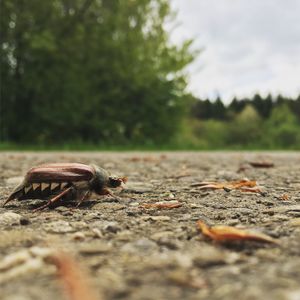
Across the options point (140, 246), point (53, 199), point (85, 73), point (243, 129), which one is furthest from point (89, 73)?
point (243, 129)

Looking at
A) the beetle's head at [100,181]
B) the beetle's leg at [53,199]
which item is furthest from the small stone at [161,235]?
the beetle's head at [100,181]

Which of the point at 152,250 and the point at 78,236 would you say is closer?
the point at 152,250

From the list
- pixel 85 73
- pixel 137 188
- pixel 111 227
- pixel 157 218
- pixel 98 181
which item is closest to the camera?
pixel 111 227

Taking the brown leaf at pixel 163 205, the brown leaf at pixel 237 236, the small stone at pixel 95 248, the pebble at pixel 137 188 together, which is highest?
the brown leaf at pixel 237 236

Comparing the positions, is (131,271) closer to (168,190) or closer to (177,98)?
(168,190)

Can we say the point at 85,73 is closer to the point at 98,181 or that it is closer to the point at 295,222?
the point at 98,181

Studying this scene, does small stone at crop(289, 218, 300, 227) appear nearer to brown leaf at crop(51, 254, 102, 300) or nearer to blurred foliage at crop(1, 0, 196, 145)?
brown leaf at crop(51, 254, 102, 300)

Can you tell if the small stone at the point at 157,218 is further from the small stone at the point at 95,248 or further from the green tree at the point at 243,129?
the green tree at the point at 243,129
